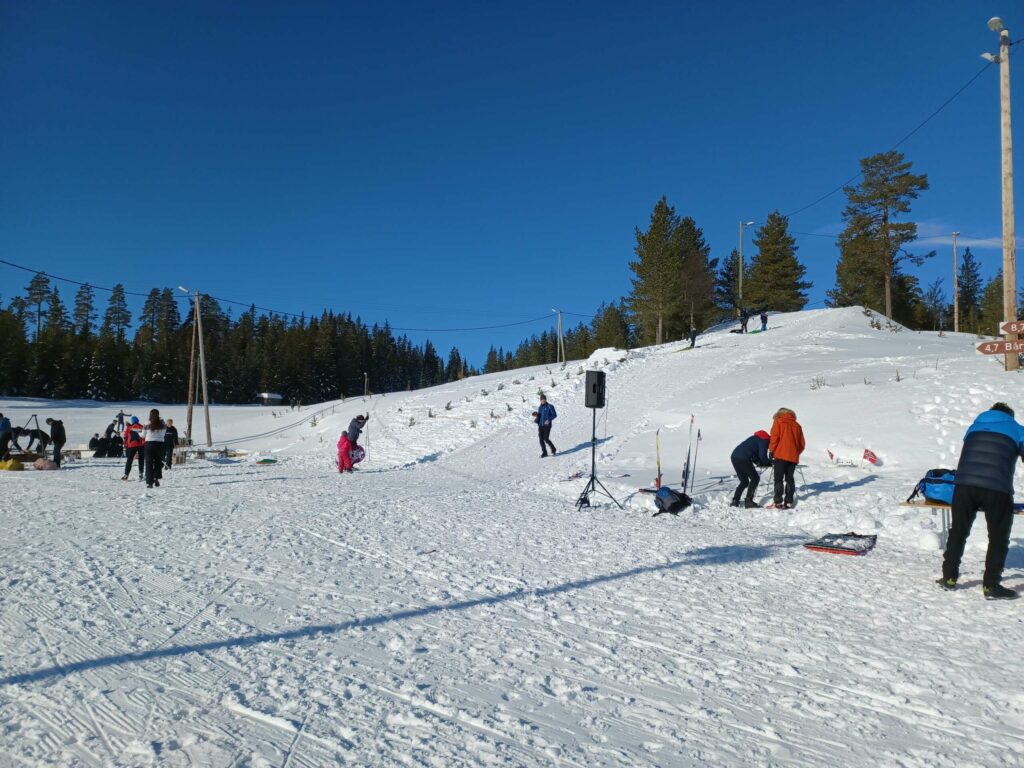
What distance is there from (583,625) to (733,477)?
8946mm

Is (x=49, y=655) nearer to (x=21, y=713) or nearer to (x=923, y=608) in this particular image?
(x=21, y=713)

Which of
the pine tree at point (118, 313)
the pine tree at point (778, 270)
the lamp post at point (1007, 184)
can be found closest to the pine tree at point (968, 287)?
the pine tree at point (778, 270)

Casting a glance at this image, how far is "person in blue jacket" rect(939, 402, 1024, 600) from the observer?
539 centimetres

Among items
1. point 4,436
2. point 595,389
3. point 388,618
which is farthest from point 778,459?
point 4,436

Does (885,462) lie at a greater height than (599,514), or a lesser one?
greater

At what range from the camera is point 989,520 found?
548cm

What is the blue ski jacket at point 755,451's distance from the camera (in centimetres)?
1071

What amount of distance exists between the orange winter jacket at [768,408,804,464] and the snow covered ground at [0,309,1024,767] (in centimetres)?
89

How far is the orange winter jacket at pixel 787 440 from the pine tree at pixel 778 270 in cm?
4918

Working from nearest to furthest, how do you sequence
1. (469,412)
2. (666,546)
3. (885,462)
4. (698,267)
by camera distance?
(666,546)
(885,462)
(469,412)
(698,267)

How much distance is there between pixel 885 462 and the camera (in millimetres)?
12250

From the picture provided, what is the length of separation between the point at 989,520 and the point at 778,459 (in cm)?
473

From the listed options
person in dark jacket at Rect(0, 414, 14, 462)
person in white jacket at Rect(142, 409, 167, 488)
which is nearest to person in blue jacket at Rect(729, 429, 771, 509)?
person in white jacket at Rect(142, 409, 167, 488)

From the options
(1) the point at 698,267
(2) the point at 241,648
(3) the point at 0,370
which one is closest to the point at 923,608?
(2) the point at 241,648
